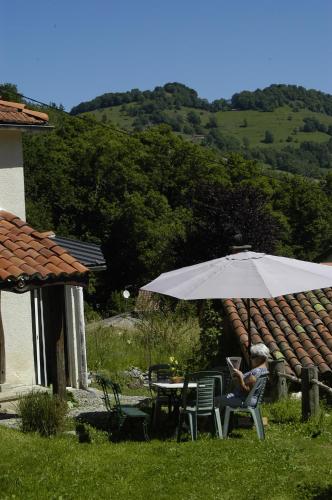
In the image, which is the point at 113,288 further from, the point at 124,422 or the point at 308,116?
the point at 308,116

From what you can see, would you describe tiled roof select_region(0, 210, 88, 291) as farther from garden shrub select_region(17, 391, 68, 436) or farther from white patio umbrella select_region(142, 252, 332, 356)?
garden shrub select_region(17, 391, 68, 436)

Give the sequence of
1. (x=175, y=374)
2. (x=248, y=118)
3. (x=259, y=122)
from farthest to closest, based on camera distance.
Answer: (x=248, y=118) < (x=259, y=122) < (x=175, y=374)

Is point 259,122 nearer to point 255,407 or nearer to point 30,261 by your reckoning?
point 30,261

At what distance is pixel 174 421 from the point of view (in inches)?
430

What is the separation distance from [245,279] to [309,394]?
1846mm

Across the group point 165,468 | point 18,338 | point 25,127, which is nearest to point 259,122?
point 18,338

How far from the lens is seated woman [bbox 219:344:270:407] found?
33.2ft

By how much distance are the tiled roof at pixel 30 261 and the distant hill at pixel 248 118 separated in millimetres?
96342

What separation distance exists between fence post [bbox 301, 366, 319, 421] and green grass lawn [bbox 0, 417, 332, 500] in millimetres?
960

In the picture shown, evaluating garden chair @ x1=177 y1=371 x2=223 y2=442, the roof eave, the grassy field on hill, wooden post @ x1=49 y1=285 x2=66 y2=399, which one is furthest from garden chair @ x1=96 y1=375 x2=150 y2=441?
the grassy field on hill

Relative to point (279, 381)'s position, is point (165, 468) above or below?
A: above

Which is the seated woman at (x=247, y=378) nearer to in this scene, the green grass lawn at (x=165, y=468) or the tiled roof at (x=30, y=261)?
the green grass lawn at (x=165, y=468)

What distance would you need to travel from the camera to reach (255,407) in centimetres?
1005

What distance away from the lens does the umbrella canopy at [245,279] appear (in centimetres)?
1035
